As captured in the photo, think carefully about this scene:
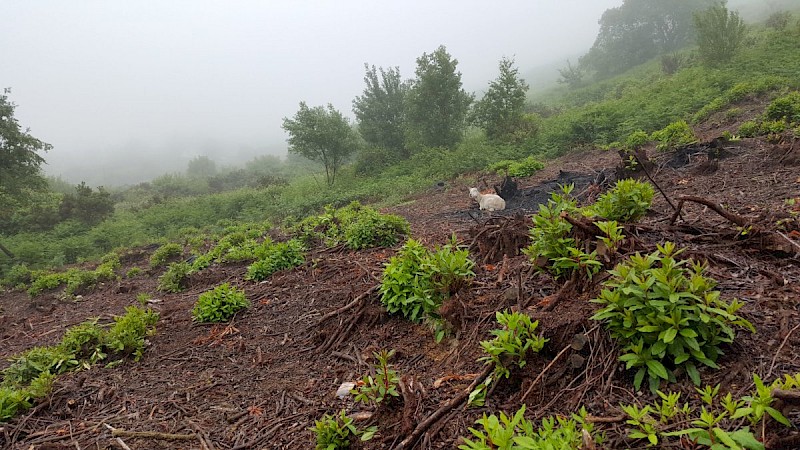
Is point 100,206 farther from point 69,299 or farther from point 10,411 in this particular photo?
point 10,411

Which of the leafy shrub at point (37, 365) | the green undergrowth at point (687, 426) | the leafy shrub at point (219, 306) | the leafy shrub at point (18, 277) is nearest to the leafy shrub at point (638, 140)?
the leafy shrub at point (219, 306)

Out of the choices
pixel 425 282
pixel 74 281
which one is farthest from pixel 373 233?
pixel 74 281

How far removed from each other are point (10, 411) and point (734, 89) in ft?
60.0

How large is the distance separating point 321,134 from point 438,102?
22.0 ft

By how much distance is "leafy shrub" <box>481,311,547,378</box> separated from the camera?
232 cm

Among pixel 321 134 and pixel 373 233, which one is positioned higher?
pixel 321 134

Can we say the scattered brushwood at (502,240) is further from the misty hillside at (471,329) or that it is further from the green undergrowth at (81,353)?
the green undergrowth at (81,353)

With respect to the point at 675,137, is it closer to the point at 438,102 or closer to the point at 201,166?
the point at 438,102

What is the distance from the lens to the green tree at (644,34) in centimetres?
4009

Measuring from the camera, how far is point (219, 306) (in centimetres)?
498

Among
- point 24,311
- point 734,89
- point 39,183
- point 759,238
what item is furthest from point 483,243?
point 39,183

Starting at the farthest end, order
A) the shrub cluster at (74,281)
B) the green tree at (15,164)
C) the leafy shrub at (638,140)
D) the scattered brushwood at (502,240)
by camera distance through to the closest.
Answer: the green tree at (15,164) → the leafy shrub at (638,140) → the shrub cluster at (74,281) → the scattered brushwood at (502,240)

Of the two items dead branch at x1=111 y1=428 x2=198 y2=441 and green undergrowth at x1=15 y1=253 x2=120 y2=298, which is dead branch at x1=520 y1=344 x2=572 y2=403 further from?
green undergrowth at x1=15 y1=253 x2=120 y2=298

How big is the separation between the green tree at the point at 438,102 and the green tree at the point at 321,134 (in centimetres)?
388
